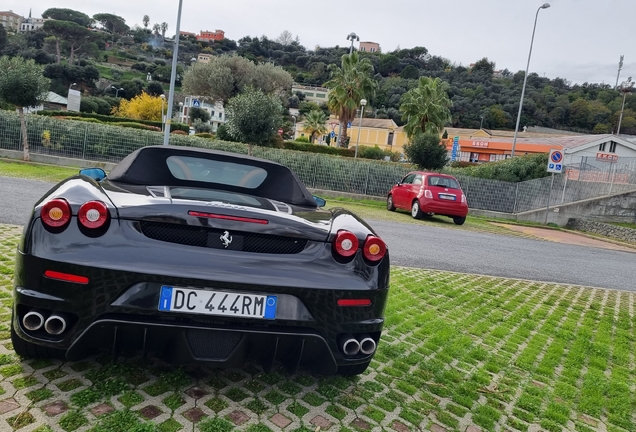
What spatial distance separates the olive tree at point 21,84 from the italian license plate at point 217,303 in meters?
19.3

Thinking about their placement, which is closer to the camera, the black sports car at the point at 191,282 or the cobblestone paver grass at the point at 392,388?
the black sports car at the point at 191,282

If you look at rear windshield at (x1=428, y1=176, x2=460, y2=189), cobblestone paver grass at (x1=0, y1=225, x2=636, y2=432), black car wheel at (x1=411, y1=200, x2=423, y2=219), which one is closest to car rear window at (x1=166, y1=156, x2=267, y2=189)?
cobblestone paver grass at (x1=0, y1=225, x2=636, y2=432)

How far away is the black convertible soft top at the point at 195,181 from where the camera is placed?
3.02m

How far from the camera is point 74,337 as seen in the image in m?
2.16

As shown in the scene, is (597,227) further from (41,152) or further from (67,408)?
(41,152)

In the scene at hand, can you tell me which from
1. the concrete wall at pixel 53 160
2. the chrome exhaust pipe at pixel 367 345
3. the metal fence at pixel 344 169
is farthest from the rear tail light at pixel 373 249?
the concrete wall at pixel 53 160

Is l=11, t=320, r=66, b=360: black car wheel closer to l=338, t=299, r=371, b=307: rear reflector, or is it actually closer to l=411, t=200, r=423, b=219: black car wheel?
l=338, t=299, r=371, b=307: rear reflector

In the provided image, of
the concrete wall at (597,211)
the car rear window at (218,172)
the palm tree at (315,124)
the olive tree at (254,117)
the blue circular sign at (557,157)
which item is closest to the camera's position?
the car rear window at (218,172)

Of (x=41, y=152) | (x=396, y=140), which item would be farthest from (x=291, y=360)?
(x=396, y=140)

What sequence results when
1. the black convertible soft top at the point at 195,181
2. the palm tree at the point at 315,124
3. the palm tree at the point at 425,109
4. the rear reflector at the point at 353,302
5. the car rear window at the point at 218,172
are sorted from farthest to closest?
the palm tree at the point at 315,124 → the palm tree at the point at 425,109 → the car rear window at the point at 218,172 → the black convertible soft top at the point at 195,181 → the rear reflector at the point at 353,302

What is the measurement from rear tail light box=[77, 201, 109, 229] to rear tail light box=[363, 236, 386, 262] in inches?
50.7

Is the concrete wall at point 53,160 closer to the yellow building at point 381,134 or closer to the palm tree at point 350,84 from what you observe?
the palm tree at point 350,84

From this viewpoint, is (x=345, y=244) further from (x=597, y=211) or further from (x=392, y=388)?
(x=597, y=211)

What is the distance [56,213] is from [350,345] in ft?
5.09
